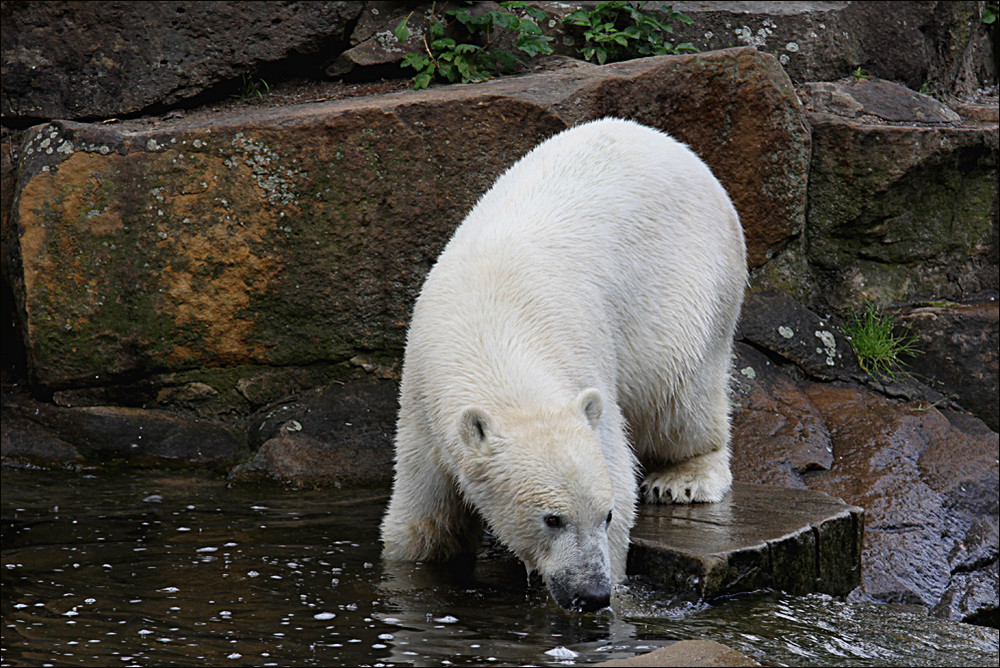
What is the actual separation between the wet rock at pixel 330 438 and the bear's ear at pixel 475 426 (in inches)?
88.5

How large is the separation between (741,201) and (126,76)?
383 cm

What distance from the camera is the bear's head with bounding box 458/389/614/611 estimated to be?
3.81 meters

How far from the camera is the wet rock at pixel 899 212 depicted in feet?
23.4

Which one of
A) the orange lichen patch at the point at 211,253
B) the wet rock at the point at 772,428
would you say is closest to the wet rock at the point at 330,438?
the orange lichen patch at the point at 211,253

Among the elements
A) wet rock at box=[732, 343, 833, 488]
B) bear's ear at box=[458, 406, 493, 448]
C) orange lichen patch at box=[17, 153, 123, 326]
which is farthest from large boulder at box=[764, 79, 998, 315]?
orange lichen patch at box=[17, 153, 123, 326]

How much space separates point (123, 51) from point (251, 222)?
1.50 metres

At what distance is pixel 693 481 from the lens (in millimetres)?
5254

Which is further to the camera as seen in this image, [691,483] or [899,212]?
[899,212]

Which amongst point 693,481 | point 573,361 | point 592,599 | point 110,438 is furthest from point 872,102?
point 110,438

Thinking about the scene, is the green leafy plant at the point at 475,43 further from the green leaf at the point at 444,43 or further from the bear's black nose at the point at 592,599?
the bear's black nose at the point at 592,599

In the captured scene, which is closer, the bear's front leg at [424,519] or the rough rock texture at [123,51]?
the bear's front leg at [424,519]

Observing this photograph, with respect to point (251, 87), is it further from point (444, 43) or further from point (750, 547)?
point (750, 547)

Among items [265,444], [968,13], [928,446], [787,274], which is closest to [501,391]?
[265,444]

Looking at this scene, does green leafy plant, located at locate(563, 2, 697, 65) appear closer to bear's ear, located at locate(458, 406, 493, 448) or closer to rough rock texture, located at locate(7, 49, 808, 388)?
rough rock texture, located at locate(7, 49, 808, 388)
